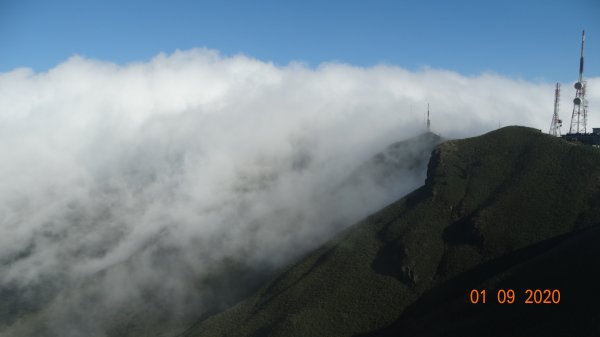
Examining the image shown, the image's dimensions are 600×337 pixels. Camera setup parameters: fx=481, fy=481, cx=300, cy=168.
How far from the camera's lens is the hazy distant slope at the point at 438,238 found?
128m

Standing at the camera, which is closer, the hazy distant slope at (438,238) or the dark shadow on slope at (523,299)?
the dark shadow on slope at (523,299)

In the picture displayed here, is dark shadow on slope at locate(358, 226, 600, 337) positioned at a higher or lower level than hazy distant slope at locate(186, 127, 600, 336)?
lower

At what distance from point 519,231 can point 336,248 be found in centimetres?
5600

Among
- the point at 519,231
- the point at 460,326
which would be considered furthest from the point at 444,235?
the point at 460,326

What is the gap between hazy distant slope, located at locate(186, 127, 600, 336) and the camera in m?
128

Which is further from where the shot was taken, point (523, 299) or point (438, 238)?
point (438, 238)

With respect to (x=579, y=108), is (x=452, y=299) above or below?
below

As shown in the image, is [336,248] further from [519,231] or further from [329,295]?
[519,231]

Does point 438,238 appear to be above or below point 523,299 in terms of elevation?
above

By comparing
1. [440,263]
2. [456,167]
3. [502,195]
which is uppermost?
[456,167]

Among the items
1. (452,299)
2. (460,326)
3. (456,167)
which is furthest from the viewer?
(456,167)

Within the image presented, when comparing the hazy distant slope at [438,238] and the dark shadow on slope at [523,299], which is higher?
the hazy distant slope at [438,238]

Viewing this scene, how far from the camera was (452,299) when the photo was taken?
115 metres

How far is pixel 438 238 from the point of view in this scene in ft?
463
